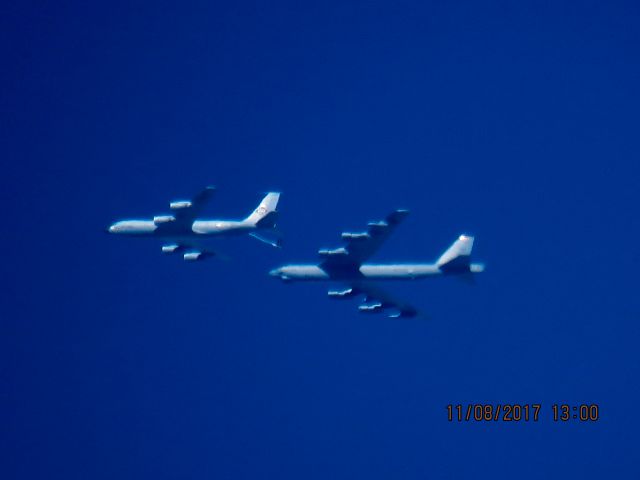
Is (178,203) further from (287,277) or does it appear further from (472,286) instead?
(472,286)

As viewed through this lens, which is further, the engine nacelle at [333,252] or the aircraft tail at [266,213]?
the aircraft tail at [266,213]

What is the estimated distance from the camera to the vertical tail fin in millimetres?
77562

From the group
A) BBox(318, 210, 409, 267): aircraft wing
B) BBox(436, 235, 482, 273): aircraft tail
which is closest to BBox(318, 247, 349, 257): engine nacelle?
BBox(318, 210, 409, 267): aircraft wing

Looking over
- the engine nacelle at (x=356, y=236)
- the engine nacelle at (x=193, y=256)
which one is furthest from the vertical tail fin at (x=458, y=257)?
the engine nacelle at (x=193, y=256)

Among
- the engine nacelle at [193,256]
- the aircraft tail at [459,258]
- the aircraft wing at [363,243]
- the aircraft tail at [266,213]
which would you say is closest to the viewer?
the aircraft wing at [363,243]

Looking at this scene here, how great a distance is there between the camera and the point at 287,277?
7781cm

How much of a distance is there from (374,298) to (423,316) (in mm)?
3664

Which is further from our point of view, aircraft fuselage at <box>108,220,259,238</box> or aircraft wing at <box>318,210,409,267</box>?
aircraft fuselage at <box>108,220,259,238</box>

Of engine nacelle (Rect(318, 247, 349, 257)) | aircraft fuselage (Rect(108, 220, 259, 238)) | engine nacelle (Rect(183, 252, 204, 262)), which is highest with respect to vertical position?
aircraft fuselage (Rect(108, 220, 259, 238))

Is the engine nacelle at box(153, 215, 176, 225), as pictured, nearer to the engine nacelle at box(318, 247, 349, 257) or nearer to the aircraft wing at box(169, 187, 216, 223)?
the aircraft wing at box(169, 187, 216, 223)

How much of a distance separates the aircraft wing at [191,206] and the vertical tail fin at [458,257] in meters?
16.7

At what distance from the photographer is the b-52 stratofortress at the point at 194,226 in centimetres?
8200

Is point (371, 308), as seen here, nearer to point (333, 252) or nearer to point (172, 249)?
point (333, 252)

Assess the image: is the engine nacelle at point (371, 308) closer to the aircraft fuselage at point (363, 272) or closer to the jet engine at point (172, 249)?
the aircraft fuselage at point (363, 272)
